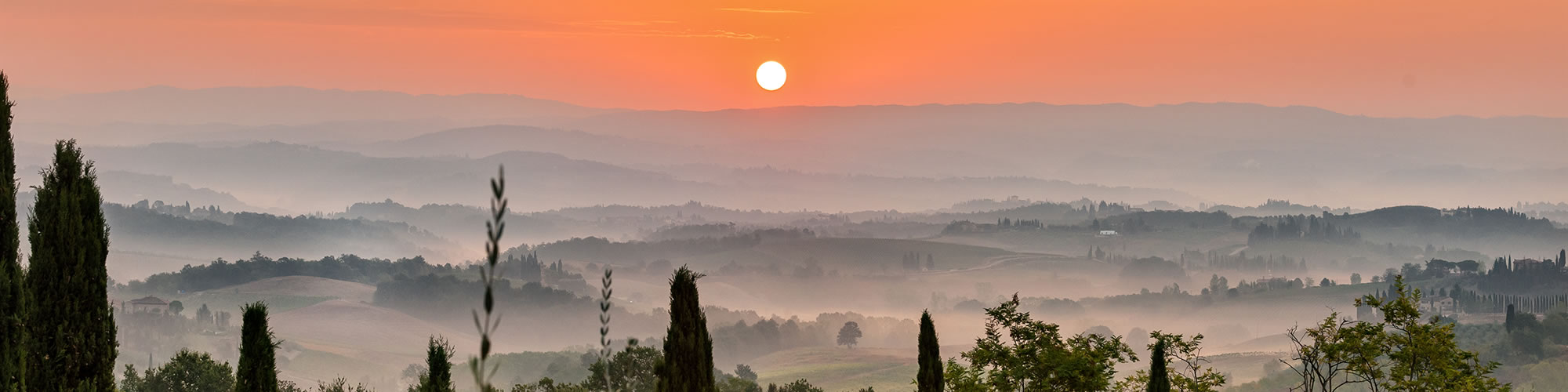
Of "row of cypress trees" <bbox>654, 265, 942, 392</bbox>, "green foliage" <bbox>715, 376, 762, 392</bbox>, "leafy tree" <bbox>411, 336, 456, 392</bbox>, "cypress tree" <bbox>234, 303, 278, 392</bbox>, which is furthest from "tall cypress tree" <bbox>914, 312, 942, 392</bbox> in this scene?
"green foliage" <bbox>715, 376, 762, 392</bbox>

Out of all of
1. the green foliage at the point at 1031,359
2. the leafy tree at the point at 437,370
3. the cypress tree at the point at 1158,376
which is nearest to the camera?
the leafy tree at the point at 437,370

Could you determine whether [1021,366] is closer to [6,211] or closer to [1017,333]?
[1017,333]

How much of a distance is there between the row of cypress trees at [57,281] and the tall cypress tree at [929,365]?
14.4 metres

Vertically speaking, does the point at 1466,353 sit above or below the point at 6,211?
below

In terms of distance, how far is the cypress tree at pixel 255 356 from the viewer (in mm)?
21875

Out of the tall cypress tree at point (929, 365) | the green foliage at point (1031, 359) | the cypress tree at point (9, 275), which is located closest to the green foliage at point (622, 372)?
the green foliage at point (1031, 359)

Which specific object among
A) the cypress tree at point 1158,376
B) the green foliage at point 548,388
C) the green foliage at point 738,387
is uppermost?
the cypress tree at point 1158,376

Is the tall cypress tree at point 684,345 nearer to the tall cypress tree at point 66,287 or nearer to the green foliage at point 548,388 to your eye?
the tall cypress tree at point 66,287

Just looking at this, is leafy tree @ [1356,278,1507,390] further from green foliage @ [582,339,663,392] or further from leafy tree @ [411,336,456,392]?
green foliage @ [582,339,663,392]

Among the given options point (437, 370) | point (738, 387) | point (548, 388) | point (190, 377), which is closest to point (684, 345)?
point (437, 370)

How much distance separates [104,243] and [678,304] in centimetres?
986

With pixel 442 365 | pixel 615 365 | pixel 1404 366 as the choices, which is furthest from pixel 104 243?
pixel 615 365

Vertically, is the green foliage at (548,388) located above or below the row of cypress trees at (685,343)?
below

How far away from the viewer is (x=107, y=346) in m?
21.4
